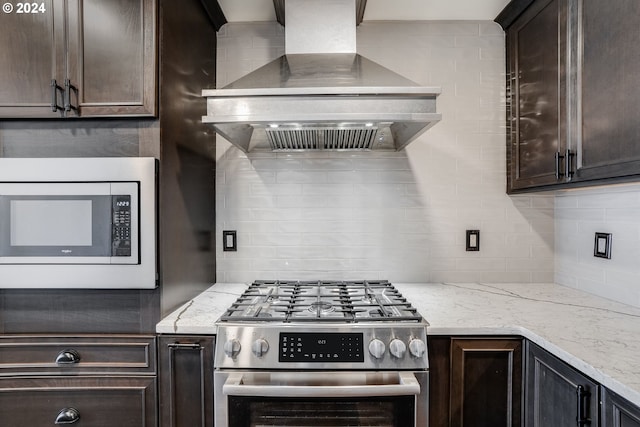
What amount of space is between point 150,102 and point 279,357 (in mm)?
1062

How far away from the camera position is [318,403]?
127 cm

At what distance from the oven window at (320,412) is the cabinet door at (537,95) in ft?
3.78

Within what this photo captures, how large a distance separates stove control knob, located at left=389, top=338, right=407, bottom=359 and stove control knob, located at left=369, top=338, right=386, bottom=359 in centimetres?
3

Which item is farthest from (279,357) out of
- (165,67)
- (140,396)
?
(165,67)

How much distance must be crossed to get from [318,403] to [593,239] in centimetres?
155

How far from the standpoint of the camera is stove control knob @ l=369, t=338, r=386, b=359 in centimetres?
128

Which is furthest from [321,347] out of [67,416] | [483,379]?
[67,416]

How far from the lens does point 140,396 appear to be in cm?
142

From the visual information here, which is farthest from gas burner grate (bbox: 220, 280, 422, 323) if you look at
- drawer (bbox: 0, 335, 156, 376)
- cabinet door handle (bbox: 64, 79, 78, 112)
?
cabinet door handle (bbox: 64, 79, 78, 112)

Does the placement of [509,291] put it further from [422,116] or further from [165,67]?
[165,67]

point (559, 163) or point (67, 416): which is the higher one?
point (559, 163)

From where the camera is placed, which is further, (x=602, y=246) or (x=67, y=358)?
(x=602, y=246)

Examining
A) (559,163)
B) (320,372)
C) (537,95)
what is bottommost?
(320,372)

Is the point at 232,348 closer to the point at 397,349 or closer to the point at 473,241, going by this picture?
the point at 397,349
